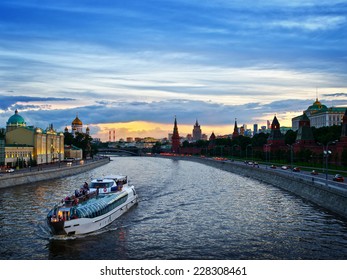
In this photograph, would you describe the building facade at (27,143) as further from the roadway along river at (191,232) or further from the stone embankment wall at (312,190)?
the stone embankment wall at (312,190)

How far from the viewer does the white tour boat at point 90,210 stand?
32.8 meters

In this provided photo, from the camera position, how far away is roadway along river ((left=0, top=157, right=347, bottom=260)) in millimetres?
29281

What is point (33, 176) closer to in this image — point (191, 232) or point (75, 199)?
point (75, 199)

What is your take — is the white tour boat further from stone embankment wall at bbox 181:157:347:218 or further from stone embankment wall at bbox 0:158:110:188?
stone embankment wall at bbox 0:158:110:188

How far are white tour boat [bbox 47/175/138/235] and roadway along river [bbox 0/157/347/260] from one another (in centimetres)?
77

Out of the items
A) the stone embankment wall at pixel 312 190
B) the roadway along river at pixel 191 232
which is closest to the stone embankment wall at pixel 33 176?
the roadway along river at pixel 191 232

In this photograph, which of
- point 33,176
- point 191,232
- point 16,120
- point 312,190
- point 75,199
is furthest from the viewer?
point 16,120

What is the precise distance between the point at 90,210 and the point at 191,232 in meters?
8.50

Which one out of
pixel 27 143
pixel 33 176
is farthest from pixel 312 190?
Answer: pixel 27 143

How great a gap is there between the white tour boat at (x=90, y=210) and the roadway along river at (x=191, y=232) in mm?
770

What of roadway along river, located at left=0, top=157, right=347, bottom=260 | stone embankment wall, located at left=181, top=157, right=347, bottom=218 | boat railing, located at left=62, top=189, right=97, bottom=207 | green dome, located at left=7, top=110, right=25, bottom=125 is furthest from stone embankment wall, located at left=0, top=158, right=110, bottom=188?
stone embankment wall, located at left=181, top=157, right=347, bottom=218

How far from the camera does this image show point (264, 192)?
63.6 m

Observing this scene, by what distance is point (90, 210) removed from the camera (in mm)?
35031

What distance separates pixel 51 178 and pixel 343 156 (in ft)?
188
